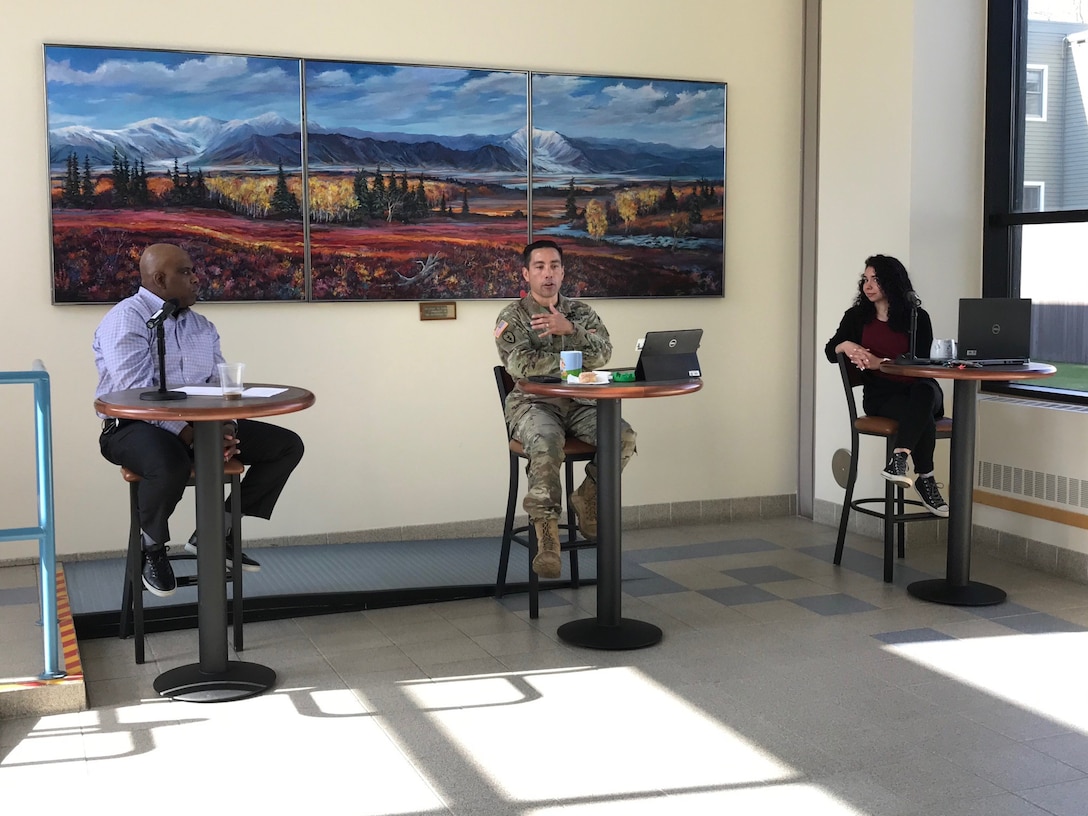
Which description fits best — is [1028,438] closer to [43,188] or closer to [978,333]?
[978,333]

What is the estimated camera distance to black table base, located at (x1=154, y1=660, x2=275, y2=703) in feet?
12.2

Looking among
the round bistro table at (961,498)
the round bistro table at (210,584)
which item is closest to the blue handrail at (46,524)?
the round bistro table at (210,584)

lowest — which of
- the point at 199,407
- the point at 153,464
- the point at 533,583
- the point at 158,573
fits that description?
the point at 533,583

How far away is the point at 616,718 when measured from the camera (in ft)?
11.5

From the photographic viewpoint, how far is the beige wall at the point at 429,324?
A: 16.7 feet

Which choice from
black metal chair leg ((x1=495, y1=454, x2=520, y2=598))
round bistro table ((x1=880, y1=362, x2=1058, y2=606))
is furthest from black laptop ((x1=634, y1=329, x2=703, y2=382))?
round bistro table ((x1=880, y1=362, x2=1058, y2=606))

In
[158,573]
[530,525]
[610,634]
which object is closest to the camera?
[158,573]

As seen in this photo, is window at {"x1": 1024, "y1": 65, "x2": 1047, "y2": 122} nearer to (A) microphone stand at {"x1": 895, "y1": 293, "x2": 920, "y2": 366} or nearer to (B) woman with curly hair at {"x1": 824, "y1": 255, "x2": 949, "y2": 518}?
(B) woman with curly hair at {"x1": 824, "y1": 255, "x2": 949, "y2": 518}

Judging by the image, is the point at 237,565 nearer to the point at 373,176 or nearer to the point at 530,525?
the point at 530,525

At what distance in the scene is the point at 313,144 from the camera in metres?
5.44

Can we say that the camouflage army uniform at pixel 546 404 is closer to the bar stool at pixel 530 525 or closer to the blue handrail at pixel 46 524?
the bar stool at pixel 530 525

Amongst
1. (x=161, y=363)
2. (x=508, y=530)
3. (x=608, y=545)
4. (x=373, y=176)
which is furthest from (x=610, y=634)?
(x=373, y=176)

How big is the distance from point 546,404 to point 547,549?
643 millimetres

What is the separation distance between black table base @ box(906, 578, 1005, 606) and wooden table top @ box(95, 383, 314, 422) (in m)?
2.78
